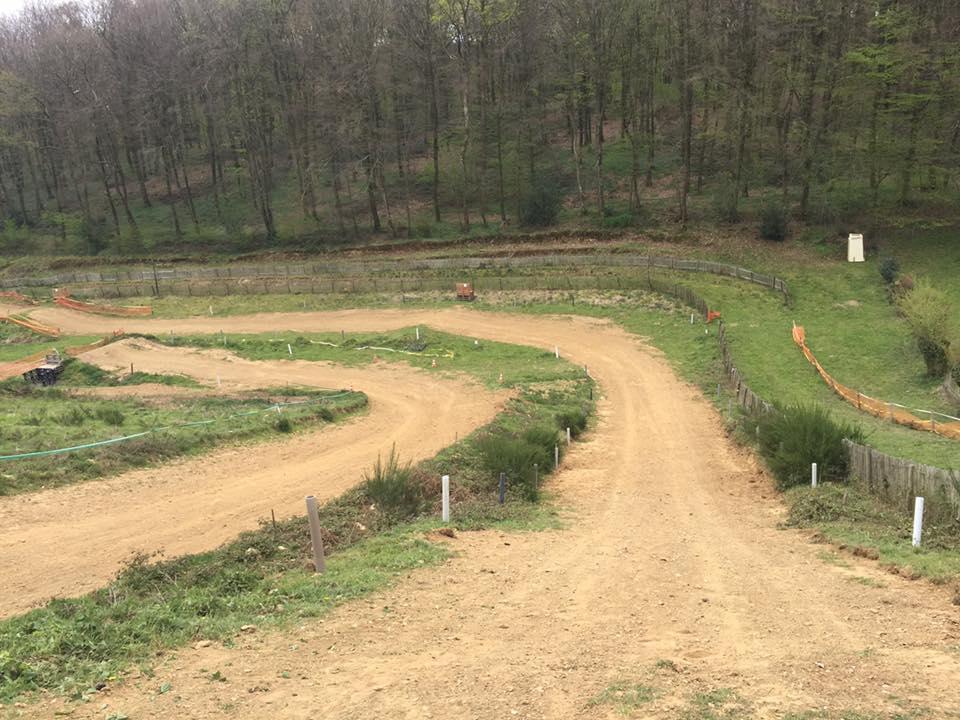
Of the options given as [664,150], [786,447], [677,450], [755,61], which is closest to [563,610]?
[786,447]

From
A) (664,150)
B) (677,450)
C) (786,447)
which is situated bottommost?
(677,450)

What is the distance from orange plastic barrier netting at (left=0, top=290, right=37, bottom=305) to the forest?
38.6 ft

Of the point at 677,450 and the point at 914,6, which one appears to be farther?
the point at 914,6

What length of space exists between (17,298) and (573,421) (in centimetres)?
5588

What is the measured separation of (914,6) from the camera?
170 ft

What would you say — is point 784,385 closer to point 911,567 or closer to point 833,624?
point 911,567

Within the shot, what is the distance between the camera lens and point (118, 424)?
22172 millimetres

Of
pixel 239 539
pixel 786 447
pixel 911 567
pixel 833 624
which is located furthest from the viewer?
pixel 786 447

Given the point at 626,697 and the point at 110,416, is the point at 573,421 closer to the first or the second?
the point at 110,416

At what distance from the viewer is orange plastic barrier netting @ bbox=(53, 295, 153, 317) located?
54.6 m

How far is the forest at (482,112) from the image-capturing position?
53.5 metres

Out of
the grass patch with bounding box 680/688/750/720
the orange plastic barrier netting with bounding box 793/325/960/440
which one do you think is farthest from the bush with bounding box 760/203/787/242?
the grass patch with bounding box 680/688/750/720

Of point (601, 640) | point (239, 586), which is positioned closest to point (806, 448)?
point (601, 640)

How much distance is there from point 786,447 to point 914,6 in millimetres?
49869
